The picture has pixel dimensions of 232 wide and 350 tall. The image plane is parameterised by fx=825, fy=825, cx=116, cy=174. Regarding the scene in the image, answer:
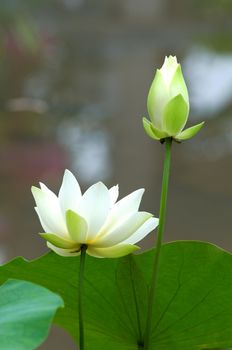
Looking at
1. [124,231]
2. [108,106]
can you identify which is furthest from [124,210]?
[108,106]

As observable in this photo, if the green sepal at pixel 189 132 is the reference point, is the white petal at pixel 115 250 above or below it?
below

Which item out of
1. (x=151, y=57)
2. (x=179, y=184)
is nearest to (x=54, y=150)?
(x=179, y=184)

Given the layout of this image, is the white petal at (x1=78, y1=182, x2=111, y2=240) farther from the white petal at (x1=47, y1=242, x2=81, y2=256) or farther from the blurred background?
the blurred background

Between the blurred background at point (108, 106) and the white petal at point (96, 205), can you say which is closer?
the white petal at point (96, 205)

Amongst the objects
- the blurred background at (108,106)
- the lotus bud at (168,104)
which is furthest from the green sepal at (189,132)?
the blurred background at (108,106)

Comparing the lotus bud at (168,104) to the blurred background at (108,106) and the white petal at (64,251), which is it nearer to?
the white petal at (64,251)

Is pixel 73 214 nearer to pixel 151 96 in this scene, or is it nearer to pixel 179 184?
pixel 151 96

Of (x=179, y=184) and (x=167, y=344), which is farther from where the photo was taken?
(x=179, y=184)

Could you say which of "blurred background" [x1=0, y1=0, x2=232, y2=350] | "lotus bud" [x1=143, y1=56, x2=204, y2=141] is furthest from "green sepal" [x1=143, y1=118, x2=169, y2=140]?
"blurred background" [x1=0, y1=0, x2=232, y2=350]
